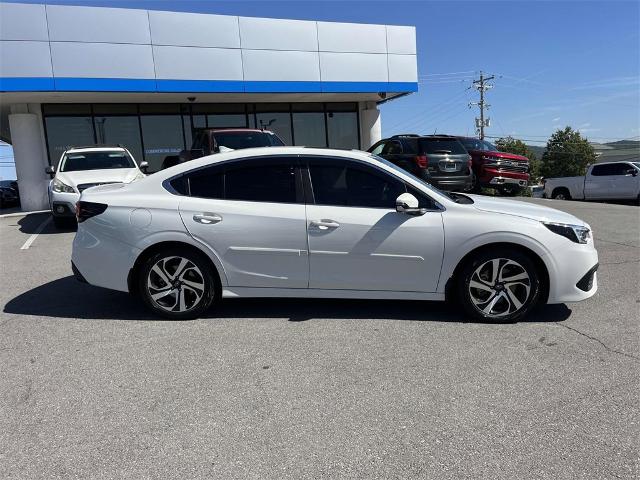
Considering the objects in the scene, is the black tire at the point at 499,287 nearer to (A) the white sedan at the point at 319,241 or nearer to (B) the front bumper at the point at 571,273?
(A) the white sedan at the point at 319,241

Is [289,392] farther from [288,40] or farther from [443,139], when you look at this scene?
[288,40]

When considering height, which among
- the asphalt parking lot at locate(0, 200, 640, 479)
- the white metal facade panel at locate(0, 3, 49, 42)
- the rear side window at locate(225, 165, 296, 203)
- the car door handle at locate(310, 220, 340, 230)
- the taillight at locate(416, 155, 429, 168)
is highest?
the white metal facade panel at locate(0, 3, 49, 42)

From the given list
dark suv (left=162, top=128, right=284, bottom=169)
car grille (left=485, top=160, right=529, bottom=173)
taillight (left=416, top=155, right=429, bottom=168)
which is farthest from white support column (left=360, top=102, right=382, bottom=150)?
dark suv (left=162, top=128, right=284, bottom=169)

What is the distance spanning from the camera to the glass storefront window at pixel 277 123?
19.1 metres

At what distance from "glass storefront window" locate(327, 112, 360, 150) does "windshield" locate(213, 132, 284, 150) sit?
31.6 feet

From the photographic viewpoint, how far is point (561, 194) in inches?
810

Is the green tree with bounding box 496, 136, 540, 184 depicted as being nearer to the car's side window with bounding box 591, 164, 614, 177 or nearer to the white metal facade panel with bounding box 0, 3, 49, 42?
the car's side window with bounding box 591, 164, 614, 177

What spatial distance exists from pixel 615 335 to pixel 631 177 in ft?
55.7

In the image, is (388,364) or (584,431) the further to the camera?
(388,364)

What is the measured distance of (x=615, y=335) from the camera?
4.12 metres

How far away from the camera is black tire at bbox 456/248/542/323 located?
4328mm

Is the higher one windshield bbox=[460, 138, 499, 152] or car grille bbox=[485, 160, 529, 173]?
windshield bbox=[460, 138, 499, 152]

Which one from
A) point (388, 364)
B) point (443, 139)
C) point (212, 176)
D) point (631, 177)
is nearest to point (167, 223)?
point (212, 176)

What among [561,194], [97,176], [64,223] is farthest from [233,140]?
[561,194]
